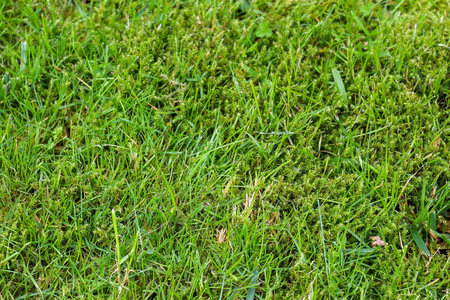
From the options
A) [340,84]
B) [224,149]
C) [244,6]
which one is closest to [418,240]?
[340,84]

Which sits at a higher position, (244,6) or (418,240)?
(244,6)

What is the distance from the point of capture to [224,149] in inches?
109

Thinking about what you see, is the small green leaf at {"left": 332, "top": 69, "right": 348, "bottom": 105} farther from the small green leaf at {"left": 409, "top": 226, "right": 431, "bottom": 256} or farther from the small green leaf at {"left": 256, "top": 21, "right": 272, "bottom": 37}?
the small green leaf at {"left": 409, "top": 226, "right": 431, "bottom": 256}

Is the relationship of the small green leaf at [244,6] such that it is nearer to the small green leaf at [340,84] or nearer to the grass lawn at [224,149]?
the grass lawn at [224,149]

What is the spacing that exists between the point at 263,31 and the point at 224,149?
1.05 m

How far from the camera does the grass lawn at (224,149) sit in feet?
7.89

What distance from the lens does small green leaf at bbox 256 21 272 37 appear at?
326cm

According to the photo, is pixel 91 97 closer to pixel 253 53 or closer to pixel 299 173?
pixel 253 53

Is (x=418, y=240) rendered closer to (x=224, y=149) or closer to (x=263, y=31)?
(x=224, y=149)

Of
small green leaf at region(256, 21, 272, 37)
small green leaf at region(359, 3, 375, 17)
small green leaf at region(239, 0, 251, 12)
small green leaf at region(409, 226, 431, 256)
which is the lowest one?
small green leaf at region(409, 226, 431, 256)

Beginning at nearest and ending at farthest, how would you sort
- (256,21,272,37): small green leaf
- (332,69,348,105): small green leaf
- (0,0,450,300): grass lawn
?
(0,0,450,300): grass lawn < (332,69,348,105): small green leaf < (256,21,272,37): small green leaf

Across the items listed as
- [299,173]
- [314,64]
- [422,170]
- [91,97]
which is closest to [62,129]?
[91,97]

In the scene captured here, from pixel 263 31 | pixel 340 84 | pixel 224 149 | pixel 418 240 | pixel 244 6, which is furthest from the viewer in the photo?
pixel 244 6

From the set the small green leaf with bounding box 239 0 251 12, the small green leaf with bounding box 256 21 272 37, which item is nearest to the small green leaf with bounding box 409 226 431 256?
the small green leaf with bounding box 256 21 272 37
